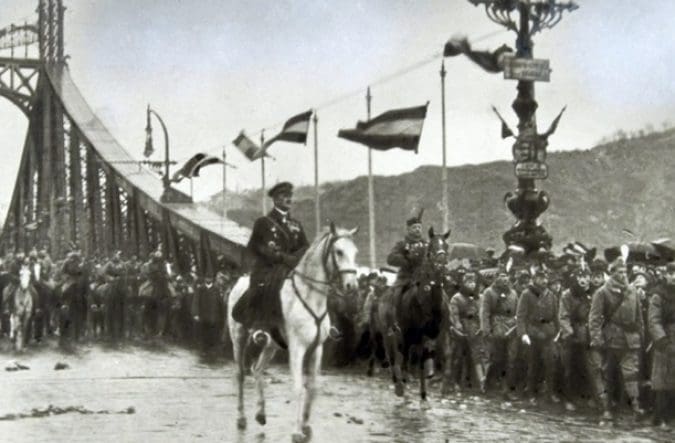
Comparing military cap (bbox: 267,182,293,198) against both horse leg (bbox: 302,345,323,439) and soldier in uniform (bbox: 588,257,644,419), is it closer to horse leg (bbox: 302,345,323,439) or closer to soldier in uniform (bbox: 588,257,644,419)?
horse leg (bbox: 302,345,323,439)

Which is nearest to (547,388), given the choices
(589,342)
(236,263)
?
(589,342)

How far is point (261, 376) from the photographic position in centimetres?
1268

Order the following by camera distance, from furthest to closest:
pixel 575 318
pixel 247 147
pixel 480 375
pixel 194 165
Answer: pixel 194 165
pixel 247 147
pixel 480 375
pixel 575 318

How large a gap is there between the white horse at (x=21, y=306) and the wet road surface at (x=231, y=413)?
5.62 meters

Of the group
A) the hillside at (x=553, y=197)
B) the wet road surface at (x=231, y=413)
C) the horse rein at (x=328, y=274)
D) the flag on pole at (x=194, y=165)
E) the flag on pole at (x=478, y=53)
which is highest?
the hillside at (x=553, y=197)

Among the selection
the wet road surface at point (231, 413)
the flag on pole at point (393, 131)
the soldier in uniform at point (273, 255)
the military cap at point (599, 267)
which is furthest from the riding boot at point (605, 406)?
the flag on pole at point (393, 131)

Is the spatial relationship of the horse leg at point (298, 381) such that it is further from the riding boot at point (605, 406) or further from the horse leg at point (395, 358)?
the riding boot at point (605, 406)

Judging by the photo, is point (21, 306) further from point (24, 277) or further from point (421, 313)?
point (421, 313)

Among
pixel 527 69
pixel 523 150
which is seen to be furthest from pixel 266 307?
pixel 527 69

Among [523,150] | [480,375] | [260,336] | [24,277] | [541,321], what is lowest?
[480,375]

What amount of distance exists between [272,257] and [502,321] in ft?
15.0

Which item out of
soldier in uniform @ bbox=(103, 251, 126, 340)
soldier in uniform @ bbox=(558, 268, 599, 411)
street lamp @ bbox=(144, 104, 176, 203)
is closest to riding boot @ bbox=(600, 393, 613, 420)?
soldier in uniform @ bbox=(558, 268, 599, 411)

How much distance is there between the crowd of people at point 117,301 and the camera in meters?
26.3

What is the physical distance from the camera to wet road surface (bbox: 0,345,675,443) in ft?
38.5
